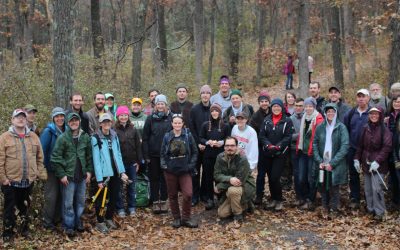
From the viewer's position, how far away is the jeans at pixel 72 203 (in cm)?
723

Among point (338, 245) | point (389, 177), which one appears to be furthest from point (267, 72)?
point (338, 245)

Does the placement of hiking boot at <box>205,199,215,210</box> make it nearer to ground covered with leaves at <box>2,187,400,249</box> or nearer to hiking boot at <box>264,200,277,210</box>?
ground covered with leaves at <box>2,187,400,249</box>

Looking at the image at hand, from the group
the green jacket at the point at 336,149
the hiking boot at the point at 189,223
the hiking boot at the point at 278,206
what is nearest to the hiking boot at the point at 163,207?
the hiking boot at the point at 189,223

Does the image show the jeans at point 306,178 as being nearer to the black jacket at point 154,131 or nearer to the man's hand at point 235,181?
the man's hand at point 235,181

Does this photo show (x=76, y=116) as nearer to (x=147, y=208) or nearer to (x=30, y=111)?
(x=30, y=111)

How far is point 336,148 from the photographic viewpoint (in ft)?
26.1

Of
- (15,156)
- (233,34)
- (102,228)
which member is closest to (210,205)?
(102,228)

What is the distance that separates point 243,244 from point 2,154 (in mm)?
3886

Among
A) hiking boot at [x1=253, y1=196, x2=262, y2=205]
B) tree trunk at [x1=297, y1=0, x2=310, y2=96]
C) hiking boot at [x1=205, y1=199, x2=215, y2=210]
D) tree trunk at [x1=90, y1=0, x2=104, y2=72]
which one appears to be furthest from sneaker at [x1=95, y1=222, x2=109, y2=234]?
tree trunk at [x1=90, y1=0, x2=104, y2=72]

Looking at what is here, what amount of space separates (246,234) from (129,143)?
2614 mm

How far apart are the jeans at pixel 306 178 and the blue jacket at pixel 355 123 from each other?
0.85 metres

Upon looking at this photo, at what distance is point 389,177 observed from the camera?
859cm

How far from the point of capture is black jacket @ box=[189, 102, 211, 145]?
27.9 ft

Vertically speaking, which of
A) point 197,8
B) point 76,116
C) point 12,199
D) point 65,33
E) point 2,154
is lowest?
point 12,199
